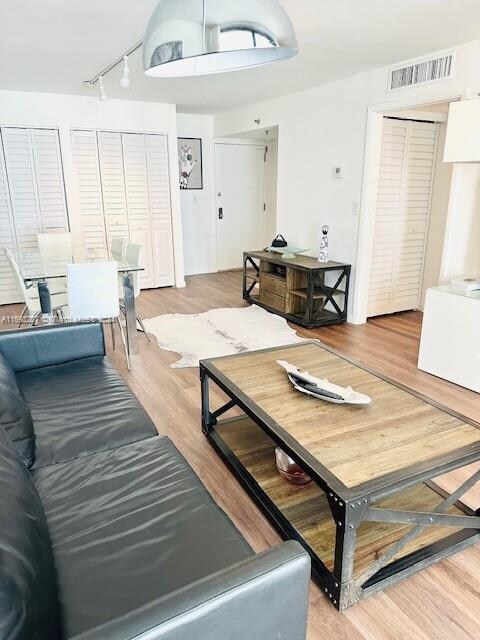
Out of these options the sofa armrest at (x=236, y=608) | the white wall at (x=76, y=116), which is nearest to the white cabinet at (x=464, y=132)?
the sofa armrest at (x=236, y=608)

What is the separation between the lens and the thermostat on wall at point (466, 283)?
10.3 ft

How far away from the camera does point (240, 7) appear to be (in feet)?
4.38

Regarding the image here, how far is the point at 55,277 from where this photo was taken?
11.3 feet

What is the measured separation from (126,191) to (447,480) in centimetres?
499

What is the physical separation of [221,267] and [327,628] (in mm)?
6344

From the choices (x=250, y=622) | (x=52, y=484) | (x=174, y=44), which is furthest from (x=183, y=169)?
(x=250, y=622)

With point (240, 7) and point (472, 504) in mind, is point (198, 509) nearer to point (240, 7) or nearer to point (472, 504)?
point (472, 504)

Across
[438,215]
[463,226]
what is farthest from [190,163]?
[463,226]

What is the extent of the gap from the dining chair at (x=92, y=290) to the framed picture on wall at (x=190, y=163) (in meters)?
3.79

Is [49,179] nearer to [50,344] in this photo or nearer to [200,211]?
[200,211]

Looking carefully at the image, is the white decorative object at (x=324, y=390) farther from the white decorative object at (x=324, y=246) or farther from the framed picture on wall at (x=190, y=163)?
the framed picture on wall at (x=190, y=163)

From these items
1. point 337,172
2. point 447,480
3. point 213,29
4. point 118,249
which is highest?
point 213,29

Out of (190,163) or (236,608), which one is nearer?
(236,608)

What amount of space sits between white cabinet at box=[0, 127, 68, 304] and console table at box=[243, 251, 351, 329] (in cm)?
260
